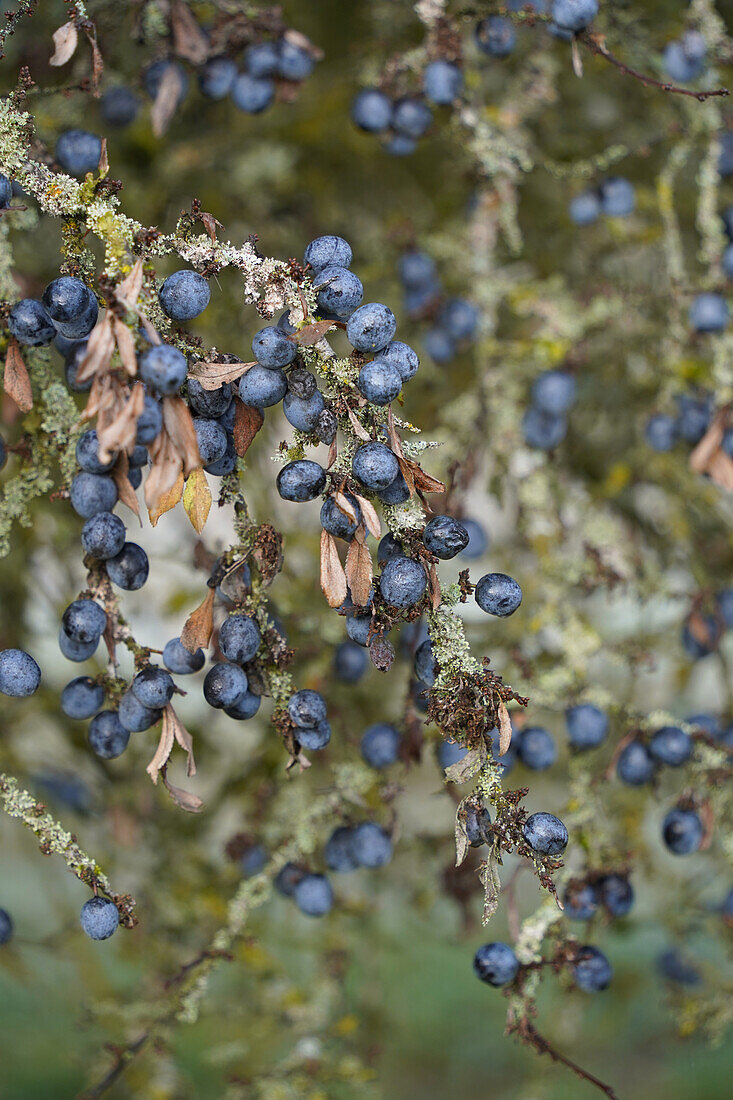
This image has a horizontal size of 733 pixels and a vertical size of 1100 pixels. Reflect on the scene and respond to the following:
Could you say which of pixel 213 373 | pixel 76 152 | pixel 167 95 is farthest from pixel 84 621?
pixel 167 95

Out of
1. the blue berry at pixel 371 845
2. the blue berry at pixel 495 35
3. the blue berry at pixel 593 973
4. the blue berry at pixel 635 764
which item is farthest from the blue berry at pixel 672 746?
the blue berry at pixel 495 35

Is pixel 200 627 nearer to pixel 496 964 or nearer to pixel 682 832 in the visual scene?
pixel 496 964

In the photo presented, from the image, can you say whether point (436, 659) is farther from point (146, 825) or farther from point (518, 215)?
point (518, 215)

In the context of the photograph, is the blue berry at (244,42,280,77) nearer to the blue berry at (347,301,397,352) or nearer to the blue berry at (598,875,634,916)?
the blue berry at (347,301,397,352)

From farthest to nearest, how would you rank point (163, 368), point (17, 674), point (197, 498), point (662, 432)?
point (662, 432) → point (17, 674) → point (197, 498) → point (163, 368)

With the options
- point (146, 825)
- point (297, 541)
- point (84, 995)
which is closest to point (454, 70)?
point (297, 541)

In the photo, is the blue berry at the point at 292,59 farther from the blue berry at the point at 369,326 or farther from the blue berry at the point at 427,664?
the blue berry at the point at 427,664
